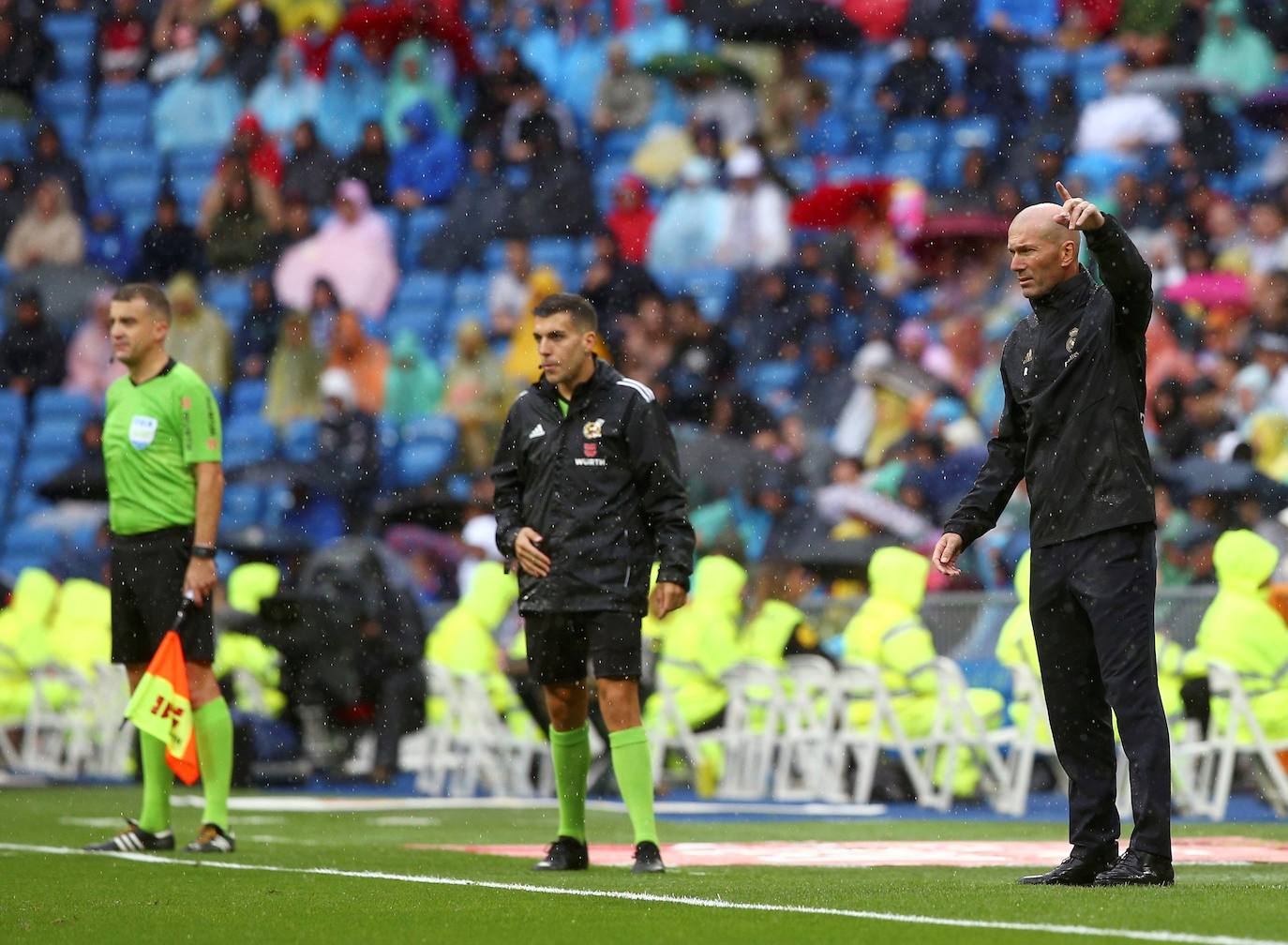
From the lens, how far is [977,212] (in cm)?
2153

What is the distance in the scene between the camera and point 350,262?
26.6 meters

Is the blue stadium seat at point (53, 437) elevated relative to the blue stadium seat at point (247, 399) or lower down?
lower down

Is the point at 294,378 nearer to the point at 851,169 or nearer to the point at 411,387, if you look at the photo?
the point at 411,387

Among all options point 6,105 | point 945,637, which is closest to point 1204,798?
point 945,637

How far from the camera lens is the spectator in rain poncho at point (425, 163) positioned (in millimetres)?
27234

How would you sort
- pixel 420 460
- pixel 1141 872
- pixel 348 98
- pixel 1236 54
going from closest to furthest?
pixel 1141 872, pixel 1236 54, pixel 420 460, pixel 348 98

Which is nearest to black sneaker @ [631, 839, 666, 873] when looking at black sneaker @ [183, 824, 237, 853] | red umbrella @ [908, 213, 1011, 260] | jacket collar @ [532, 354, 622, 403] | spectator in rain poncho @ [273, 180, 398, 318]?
jacket collar @ [532, 354, 622, 403]

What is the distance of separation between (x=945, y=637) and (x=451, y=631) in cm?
402

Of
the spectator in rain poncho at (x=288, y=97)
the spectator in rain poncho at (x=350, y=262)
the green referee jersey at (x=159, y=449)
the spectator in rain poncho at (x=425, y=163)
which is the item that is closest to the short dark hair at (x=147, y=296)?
the green referee jersey at (x=159, y=449)

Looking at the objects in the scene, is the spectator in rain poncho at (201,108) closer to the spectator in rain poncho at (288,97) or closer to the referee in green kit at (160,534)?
the spectator in rain poncho at (288,97)

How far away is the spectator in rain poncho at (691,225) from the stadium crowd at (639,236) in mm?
42

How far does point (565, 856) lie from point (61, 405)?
1880 centimetres

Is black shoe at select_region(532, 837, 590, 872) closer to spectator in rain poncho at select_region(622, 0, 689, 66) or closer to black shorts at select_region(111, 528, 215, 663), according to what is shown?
black shorts at select_region(111, 528, 215, 663)

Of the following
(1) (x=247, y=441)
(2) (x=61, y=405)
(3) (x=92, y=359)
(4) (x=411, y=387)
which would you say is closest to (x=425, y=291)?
(4) (x=411, y=387)
